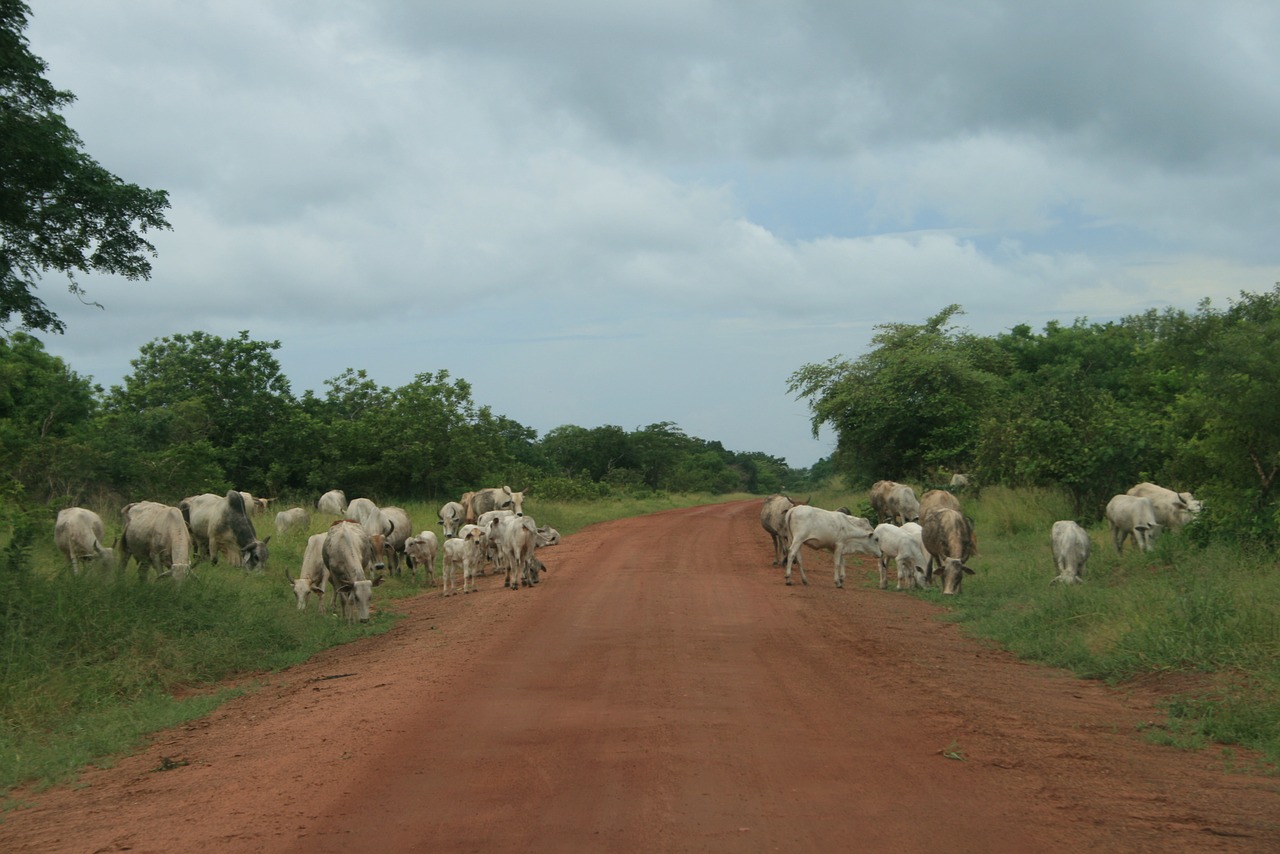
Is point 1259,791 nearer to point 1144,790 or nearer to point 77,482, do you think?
point 1144,790

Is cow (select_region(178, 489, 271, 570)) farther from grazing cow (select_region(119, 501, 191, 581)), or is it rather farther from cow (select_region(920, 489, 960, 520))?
cow (select_region(920, 489, 960, 520))

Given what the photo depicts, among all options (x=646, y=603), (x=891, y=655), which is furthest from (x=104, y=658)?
(x=891, y=655)

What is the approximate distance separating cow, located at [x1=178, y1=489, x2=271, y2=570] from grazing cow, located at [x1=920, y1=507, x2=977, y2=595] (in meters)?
10.6

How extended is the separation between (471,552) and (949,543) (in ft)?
25.0

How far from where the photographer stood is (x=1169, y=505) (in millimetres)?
17719

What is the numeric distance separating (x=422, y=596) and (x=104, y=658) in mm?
7571

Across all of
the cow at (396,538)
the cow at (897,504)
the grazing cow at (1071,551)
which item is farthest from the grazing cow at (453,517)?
the grazing cow at (1071,551)

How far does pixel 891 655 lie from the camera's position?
34.3ft

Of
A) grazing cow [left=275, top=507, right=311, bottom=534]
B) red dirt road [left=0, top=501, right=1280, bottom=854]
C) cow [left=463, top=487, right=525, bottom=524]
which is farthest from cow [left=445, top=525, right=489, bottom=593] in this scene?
grazing cow [left=275, top=507, right=311, bottom=534]

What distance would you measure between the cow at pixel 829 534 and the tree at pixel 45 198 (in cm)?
1008

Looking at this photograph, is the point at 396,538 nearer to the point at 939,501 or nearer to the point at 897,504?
the point at 939,501

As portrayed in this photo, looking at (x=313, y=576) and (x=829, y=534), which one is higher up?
(x=829, y=534)

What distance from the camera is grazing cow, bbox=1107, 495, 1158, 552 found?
639 inches

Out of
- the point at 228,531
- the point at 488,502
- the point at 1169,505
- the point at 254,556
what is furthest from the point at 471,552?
the point at 1169,505
